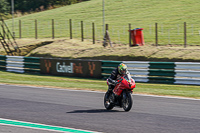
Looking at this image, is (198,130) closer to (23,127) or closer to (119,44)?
(23,127)

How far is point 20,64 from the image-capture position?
1013 inches

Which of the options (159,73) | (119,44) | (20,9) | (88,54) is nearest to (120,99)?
(159,73)

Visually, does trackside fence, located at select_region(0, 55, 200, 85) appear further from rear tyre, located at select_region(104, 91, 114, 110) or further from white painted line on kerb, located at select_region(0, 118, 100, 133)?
white painted line on kerb, located at select_region(0, 118, 100, 133)

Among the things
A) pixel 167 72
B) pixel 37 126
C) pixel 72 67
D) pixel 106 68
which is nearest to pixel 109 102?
pixel 37 126

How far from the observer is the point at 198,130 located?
7863 mm

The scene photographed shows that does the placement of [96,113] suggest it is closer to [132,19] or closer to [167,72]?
[167,72]

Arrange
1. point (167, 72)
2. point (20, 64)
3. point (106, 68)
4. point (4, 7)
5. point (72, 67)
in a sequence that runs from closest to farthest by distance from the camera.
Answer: point (167, 72)
point (106, 68)
point (72, 67)
point (20, 64)
point (4, 7)

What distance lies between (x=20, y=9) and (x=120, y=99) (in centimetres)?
7024

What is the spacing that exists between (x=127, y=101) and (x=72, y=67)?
1306cm

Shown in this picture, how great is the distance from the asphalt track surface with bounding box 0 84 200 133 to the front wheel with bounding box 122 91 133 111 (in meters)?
0.20

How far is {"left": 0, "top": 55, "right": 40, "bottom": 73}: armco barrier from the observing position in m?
25.0

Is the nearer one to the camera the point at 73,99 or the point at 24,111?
the point at 24,111

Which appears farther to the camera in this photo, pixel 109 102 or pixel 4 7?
pixel 4 7

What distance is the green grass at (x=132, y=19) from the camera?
109ft
